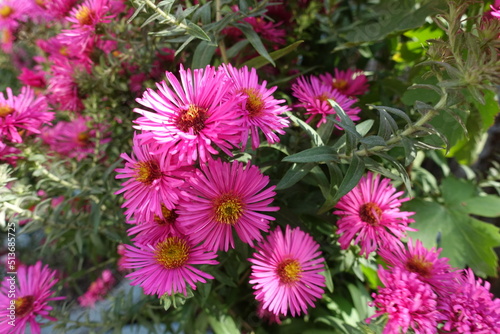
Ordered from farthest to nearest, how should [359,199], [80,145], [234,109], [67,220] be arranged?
[80,145]
[67,220]
[359,199]
[234,109]

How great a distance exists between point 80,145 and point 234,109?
672 millimetres

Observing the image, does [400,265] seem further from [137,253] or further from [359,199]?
[137,253]

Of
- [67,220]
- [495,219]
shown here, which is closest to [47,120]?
[67,220]

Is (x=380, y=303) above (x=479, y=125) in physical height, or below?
below

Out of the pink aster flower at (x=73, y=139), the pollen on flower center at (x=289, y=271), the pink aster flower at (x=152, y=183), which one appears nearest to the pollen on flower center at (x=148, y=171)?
the pink aster flower at (x=152, y=183)


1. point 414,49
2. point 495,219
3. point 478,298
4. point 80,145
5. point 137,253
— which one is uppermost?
point 414,49

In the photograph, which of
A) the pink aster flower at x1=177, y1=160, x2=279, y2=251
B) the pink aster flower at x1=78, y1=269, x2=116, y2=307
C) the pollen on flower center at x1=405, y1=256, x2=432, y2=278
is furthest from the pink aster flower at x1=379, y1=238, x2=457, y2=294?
the pink aster flower at x1=78, y1=269, x2=116, y2=307

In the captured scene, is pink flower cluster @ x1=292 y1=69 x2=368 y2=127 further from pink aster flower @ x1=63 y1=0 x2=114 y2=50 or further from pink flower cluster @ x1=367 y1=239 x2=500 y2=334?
pink aster flower @ x1=63 y1=0 x2=114 y2=50

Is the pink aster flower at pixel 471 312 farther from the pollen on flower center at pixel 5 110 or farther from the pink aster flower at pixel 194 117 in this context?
the pollen on flower center at pixel 5 110

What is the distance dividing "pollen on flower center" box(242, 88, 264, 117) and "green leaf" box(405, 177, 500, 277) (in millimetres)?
494

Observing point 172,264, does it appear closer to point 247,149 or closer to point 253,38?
point 247,149

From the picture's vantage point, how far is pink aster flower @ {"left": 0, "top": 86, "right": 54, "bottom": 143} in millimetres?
604

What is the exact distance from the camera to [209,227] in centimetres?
47

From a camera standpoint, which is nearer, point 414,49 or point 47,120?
point 47,120
